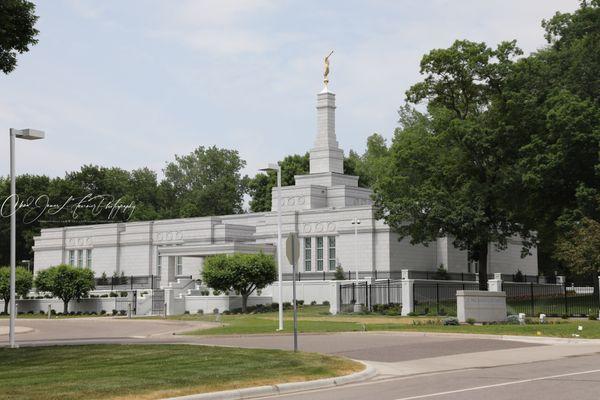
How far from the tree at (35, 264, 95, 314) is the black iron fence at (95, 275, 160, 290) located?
12.3 metres

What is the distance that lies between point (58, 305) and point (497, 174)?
3595cm

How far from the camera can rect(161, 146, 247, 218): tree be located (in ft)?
378

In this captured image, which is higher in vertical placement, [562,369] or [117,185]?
[117,185]

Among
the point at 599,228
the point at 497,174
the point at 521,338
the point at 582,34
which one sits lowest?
the point at 521,338

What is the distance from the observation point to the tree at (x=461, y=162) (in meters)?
51.8

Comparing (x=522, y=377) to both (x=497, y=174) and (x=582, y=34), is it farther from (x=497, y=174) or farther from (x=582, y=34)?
(x=582, y=34)

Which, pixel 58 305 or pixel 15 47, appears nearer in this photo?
pixel 15 47

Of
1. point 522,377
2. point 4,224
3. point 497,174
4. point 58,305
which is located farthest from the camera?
point 4,224

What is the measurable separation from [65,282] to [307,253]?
19.3 m

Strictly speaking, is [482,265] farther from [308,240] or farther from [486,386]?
[486,386]

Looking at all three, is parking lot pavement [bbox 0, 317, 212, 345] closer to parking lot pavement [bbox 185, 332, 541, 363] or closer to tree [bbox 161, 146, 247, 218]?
parking lot pavement [bbox 185, 332, 541, 363]

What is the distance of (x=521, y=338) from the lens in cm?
2745

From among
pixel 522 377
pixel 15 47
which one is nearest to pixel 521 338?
pixel 522 377

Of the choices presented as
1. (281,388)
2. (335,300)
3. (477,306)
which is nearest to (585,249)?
(477,306)
